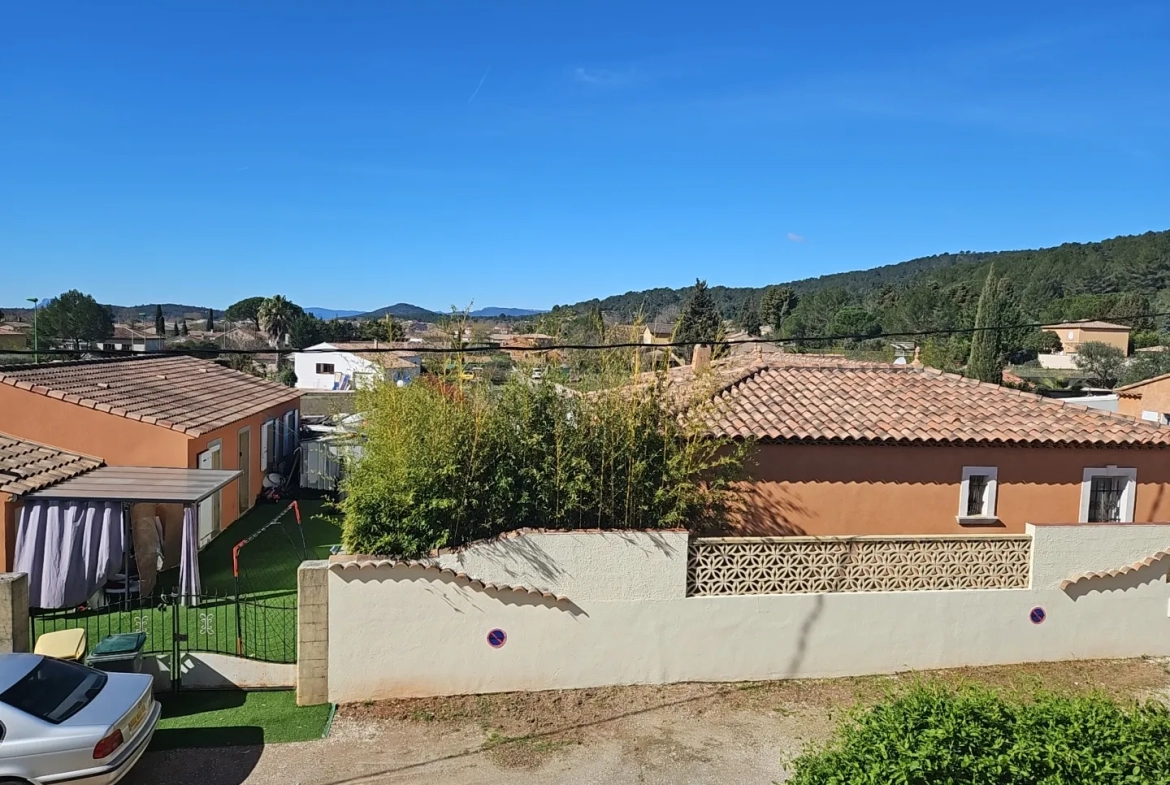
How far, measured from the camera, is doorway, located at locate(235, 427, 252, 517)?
56.2 feet

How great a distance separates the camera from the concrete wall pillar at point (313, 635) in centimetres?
865

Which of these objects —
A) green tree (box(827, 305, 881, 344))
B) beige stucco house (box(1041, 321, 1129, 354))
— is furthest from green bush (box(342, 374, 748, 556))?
green tree (box(827, 305, 881, 344))

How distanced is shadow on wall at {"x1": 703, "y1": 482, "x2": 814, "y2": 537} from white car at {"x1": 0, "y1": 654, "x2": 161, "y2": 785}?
8.05m

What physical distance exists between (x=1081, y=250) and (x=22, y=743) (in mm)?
123592

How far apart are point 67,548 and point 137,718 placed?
5.52 metres

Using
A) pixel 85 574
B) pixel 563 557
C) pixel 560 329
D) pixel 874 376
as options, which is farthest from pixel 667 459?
pixel 85 574

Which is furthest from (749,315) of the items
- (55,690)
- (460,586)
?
(55,690)

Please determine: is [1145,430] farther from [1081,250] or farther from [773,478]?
[1081,250]

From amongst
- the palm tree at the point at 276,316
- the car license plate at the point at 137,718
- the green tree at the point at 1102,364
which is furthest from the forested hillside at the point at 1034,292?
the car license plate at the point at 137,718

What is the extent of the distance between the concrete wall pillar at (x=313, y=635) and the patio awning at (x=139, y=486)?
4003 mm

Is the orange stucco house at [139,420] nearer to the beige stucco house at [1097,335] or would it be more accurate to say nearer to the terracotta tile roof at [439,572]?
the terracotta tile roof at [439,572]

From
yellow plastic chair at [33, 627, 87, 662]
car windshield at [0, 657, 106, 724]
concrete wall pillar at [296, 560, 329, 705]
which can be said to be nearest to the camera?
car windshield at [0, 657, 106, 724]

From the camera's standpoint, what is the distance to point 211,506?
587 inches

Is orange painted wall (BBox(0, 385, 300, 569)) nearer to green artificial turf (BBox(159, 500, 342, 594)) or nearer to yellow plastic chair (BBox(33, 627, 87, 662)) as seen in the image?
green artificial turf (BBox(159, 500, 342, 594))
